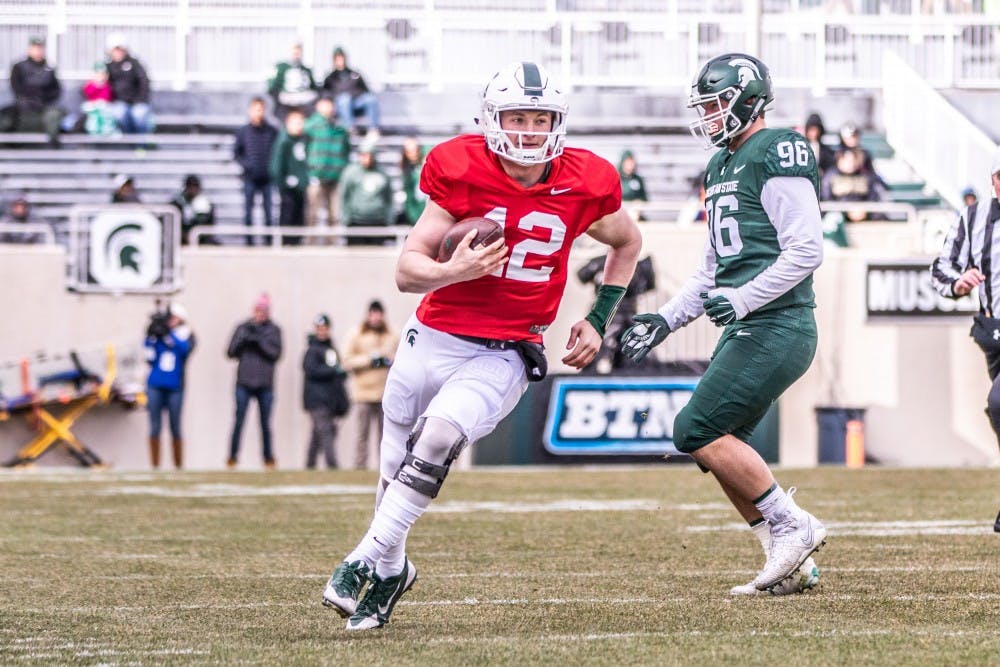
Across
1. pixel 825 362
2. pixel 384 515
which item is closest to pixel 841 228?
pixel 825 362

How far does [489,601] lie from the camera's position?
20.1 ft

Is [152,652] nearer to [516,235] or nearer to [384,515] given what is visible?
[384,515]

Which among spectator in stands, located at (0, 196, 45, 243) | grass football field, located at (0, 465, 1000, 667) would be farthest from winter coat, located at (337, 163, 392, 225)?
grass football field, located at (0, 465, 1000, 667)

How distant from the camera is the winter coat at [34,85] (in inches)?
836

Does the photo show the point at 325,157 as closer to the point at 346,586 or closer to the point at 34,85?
the point at 34,85

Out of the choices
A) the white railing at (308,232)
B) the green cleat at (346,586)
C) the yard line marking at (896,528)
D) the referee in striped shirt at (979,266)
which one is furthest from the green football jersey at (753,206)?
the white railing at (308,232)

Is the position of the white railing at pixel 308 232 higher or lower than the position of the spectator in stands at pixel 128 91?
lower

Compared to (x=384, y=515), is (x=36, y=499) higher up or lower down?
lower down

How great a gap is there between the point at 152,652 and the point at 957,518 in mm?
5820

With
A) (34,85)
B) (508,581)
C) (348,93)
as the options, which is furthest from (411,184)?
(508,581)

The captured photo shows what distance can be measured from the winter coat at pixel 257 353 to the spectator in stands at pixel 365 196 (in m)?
2.09

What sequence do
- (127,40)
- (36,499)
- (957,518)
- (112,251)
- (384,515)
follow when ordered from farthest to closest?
(127,40)
(112,251)
(36,499)
(957,518)
(384,515)

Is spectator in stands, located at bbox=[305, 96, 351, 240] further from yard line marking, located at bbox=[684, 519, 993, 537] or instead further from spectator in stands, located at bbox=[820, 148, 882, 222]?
yard line marking, located at bbox=[684, 519, 993, 537]

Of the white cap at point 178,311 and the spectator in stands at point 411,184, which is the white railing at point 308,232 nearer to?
the spectator in stands at point 411,184
